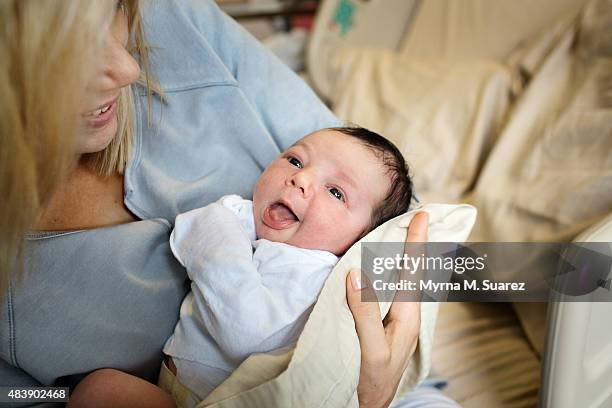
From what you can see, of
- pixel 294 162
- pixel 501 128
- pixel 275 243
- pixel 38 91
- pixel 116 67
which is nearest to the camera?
pixel 38 91

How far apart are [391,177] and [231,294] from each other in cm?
38

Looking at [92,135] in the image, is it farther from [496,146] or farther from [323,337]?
[496,146]

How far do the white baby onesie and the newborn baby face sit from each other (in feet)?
0.11

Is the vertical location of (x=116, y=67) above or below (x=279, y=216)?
above

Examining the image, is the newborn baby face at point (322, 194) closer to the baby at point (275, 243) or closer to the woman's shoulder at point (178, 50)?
the baby at point (275, 243)

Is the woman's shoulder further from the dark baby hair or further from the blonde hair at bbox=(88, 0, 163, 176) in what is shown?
the dark baby hair

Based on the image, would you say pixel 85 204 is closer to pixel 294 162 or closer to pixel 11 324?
pixel 11 324

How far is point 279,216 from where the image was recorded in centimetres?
92

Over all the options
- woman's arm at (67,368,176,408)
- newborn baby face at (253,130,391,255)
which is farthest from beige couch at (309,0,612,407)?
woman's arm at (67,368,176,408)

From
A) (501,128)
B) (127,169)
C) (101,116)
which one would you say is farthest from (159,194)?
(501,128)

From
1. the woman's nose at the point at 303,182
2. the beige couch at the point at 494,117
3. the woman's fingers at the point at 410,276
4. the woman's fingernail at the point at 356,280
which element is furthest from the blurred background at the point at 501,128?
the woman's nose at the point at 303,182

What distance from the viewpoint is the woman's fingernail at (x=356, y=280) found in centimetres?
81

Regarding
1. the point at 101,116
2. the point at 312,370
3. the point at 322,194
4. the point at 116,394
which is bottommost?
the point at 116,394

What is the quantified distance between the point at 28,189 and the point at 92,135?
17cm
